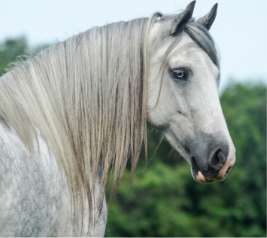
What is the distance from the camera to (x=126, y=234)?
78.6 feet

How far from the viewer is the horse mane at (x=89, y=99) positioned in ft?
15.4

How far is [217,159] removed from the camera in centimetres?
471

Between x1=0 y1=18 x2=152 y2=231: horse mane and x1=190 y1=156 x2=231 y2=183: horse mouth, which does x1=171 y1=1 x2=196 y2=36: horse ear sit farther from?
x1=190 y1=156 x2=231 y2=183: horse mouth

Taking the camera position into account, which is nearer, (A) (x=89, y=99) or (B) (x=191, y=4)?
(A) (x=89, y=99)

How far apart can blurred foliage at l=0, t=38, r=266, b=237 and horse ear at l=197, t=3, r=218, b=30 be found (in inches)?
684

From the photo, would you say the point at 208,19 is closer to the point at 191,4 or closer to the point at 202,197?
the point at 191,4

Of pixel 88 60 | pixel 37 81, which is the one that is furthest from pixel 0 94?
pixel 88 60

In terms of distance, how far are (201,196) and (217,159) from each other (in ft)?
77.6

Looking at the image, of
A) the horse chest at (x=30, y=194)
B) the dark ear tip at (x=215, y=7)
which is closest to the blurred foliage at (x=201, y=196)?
the dark ear tip at (x=215, y=7)

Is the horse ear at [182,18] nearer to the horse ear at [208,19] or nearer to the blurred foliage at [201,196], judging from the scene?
the horse ear at [208,19]

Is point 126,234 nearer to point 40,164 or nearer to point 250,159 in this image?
point 250,159

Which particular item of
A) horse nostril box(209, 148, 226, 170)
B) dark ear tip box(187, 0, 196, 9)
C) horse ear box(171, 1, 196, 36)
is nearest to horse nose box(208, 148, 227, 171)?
horse nostril box(209, 148, 226, 170)

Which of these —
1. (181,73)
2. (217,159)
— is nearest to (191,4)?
(181,73)

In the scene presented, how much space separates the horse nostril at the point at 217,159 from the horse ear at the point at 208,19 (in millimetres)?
959
